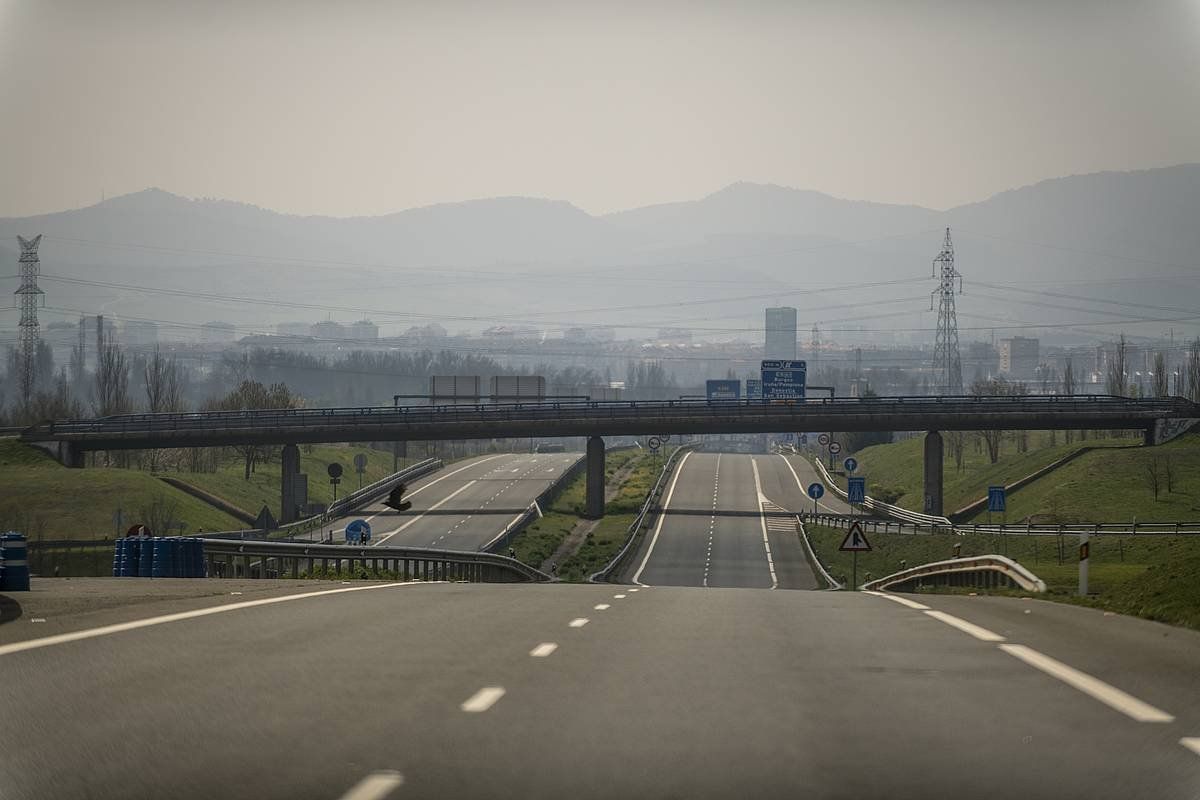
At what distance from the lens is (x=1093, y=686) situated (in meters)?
13.1

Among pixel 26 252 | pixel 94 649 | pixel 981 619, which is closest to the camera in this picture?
pixel 94 649

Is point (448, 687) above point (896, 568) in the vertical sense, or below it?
above

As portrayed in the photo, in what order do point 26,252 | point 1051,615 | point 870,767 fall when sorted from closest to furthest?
point 870,767 → point 1051,615 → point 26,252

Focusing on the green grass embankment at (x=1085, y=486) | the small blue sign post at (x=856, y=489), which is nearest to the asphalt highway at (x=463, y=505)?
the small blue sign post at (x=856, y=489)

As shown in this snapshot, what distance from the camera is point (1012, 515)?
3984 inches

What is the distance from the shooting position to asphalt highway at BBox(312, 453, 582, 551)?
96250 millimetres

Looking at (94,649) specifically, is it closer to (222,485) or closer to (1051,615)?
(1051,615)

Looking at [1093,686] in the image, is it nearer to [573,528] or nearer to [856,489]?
[856,489]

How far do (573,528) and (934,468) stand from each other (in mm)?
24646

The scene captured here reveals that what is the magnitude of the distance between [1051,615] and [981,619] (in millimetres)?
1991

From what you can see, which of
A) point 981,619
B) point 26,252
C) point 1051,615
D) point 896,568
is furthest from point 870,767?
point 26,252

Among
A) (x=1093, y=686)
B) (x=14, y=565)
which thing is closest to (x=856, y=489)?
(x=14, y=565)

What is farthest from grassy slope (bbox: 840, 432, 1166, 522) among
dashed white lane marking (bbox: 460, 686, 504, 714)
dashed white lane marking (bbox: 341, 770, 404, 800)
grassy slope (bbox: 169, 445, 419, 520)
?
dashed white lane marking (bbox: 341, 770, 404, 800)

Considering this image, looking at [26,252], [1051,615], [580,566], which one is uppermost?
[26,252]
